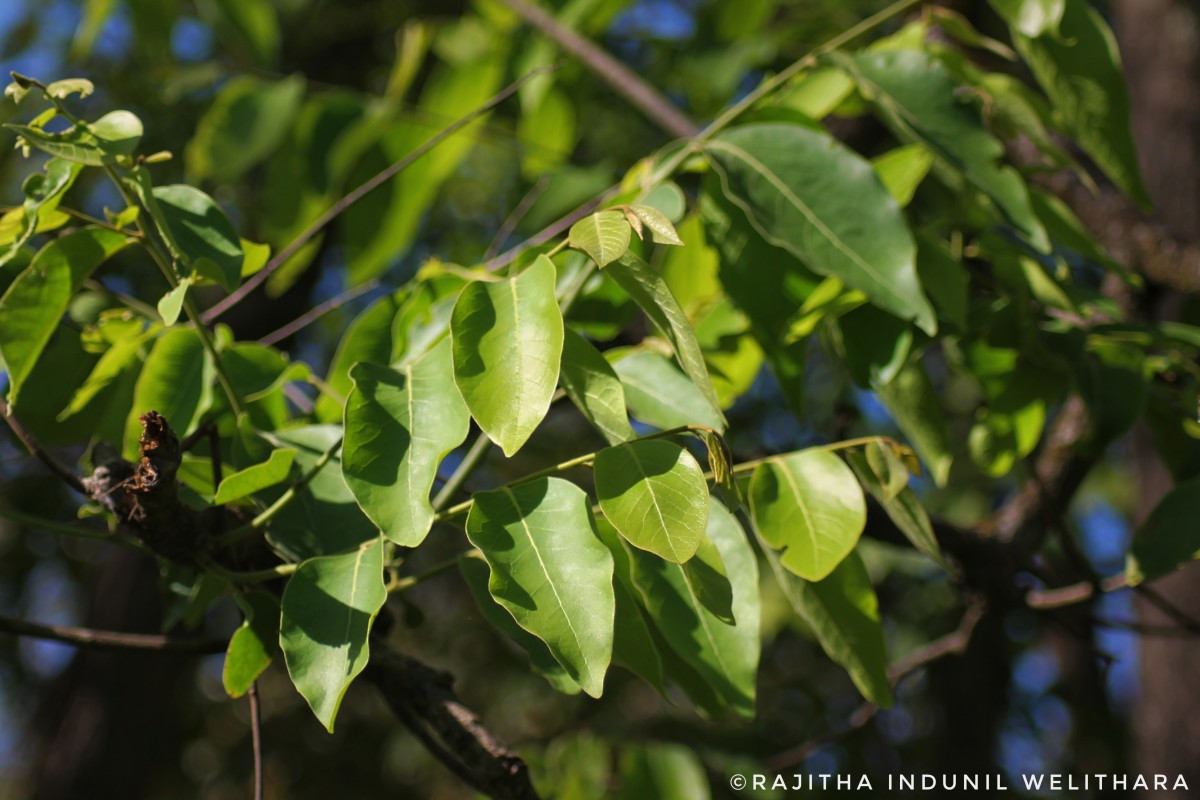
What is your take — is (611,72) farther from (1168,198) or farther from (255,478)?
(1168,198)

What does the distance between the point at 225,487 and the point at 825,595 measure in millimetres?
499

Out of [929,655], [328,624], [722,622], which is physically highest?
[328,624]

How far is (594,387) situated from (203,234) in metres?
0.36

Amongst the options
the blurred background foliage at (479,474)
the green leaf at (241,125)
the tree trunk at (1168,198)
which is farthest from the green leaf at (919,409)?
the tree trunk at (1168,198)

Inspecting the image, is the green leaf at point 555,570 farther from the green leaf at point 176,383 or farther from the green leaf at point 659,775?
the green leaf at point 659,775

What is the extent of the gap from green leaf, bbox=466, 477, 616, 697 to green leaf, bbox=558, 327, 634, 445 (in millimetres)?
55

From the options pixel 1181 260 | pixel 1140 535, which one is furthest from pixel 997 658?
pixel 1140 535

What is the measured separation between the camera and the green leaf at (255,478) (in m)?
0.74

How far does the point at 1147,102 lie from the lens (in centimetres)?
245

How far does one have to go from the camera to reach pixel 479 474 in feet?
13.6

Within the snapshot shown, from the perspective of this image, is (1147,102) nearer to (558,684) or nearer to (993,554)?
(993,554)

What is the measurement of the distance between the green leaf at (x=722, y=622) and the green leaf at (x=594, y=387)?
142 mm

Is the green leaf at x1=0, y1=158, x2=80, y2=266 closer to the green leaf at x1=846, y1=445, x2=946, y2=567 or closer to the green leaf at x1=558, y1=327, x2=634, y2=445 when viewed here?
the green leaf at x1=558, y1=327, x2=634, y2=445

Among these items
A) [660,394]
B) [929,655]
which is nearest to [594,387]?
[660,394]
